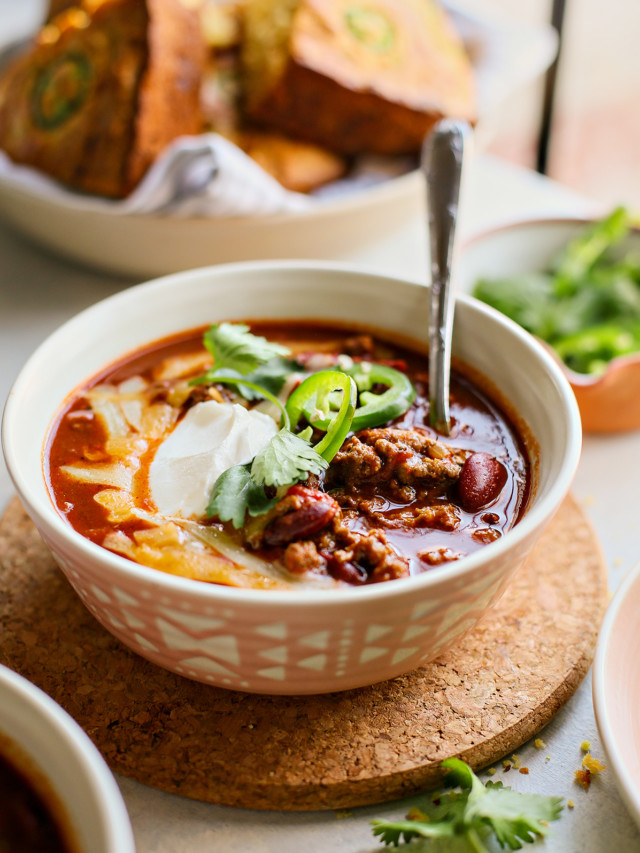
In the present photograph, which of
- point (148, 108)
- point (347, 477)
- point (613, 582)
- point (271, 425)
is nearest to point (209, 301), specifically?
point (271, 425)

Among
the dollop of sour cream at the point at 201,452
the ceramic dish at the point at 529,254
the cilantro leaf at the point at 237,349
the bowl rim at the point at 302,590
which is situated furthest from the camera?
the ceramic dish at the point at 529,254

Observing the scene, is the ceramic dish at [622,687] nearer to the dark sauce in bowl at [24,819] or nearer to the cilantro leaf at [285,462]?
the cilantro leaf at [285,462]

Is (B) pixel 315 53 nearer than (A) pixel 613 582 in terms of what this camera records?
No

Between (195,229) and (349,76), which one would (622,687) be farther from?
(349,76)

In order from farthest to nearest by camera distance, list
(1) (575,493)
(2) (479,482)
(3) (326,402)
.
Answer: (1) (575,493), (3) (326,402), (2) (479,482)

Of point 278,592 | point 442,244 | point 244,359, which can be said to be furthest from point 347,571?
point 442,244

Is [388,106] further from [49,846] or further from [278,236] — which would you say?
[49,846]

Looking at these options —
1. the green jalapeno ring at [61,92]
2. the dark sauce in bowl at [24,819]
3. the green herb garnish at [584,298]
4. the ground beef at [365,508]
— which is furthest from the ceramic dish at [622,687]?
the green jalapeno ring at [61,92]
